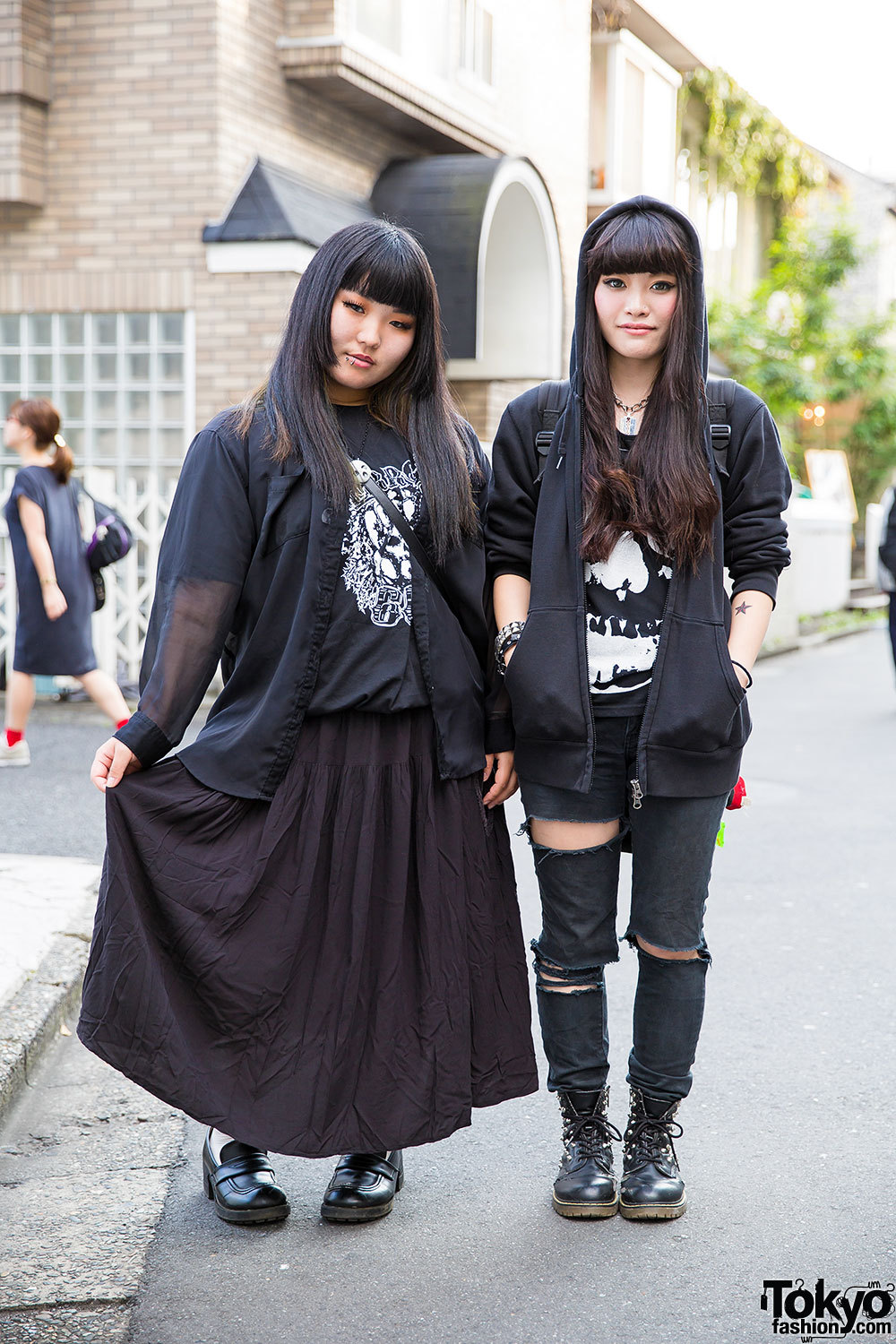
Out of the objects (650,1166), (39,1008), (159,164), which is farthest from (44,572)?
(650,1166)

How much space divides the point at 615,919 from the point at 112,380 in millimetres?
8006

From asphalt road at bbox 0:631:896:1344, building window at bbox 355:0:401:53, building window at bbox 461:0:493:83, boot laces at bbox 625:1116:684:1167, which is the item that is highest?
building window at bbox 461:0:493:83

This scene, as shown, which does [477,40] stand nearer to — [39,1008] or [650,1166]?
[39,1008]

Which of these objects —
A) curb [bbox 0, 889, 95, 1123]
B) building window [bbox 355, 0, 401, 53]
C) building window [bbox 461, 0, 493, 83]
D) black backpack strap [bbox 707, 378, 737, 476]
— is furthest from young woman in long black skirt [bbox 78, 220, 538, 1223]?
building window [bbox 461, 0, 493, 83]

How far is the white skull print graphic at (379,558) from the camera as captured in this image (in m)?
2.71

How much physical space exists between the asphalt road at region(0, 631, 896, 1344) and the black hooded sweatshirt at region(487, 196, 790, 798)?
0.92 meters

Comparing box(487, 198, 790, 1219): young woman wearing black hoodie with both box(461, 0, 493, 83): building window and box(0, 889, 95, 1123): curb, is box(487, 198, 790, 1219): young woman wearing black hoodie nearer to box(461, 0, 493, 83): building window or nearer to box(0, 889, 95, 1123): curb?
box(0, 889, 95, 1123): curb

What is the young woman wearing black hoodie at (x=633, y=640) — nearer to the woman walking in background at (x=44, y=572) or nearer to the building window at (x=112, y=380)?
the woman walking in background at (x=44, y=572)

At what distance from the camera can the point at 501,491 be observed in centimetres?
283

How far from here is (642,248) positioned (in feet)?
8.60

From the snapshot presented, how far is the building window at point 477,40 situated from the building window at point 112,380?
4.51 metres

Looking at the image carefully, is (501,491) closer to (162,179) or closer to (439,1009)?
(439,1009)

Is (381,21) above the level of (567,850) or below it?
above

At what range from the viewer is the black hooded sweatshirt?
105 inches
